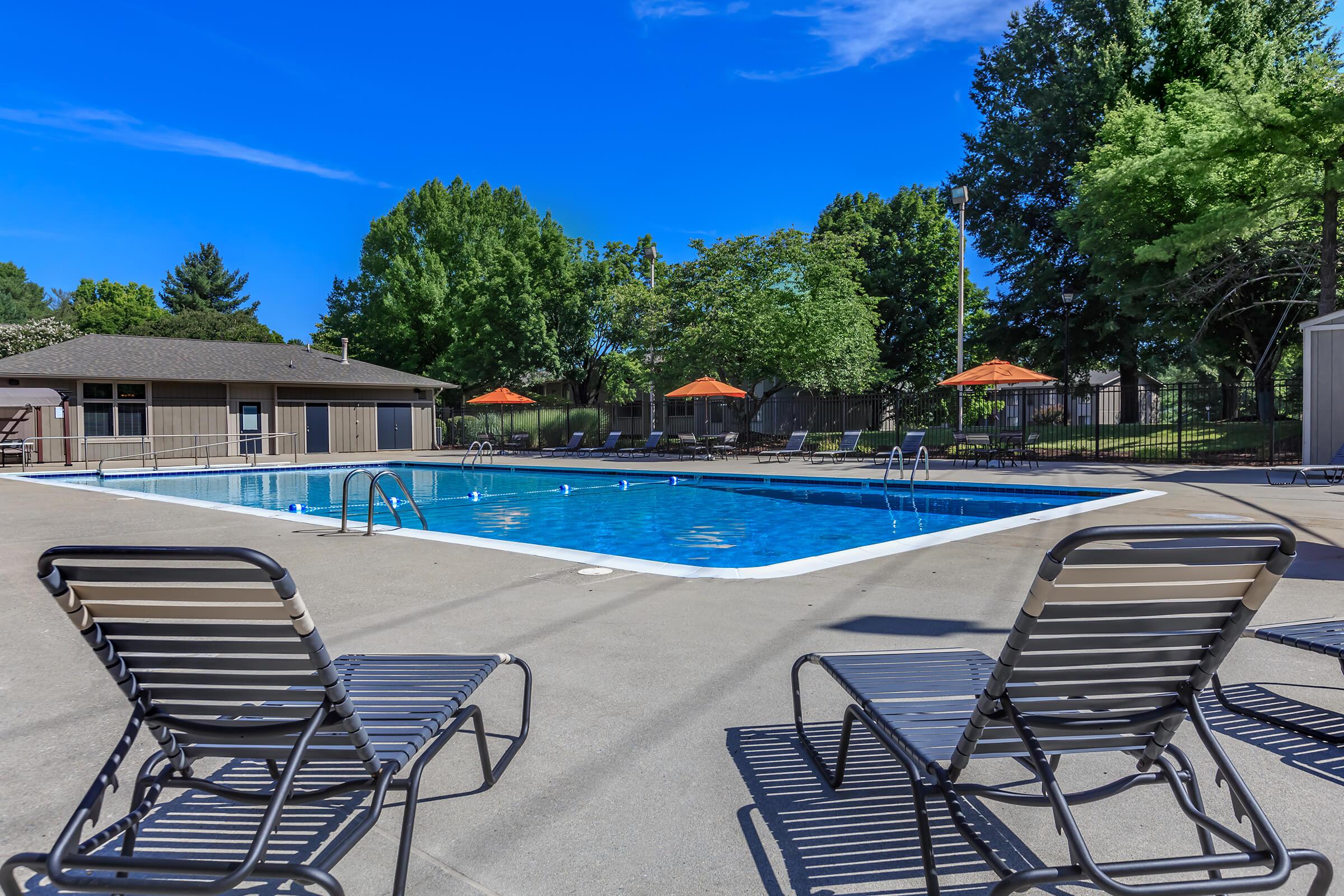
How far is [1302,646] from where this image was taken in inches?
128

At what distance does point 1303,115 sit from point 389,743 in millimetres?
21248

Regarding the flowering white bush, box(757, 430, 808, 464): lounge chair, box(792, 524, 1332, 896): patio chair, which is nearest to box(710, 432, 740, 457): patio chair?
box(757, 430, 808, 464): lounge chair

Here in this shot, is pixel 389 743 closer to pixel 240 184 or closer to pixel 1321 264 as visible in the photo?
pixel 1321 264

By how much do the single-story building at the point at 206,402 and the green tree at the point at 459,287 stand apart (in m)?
4.85

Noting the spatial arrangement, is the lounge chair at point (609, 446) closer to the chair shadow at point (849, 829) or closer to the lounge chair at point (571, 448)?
the lounge chair at point (571, 448)

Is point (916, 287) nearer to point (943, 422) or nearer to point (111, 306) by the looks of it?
point (943, 422)

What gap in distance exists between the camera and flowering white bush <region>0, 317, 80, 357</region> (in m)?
42.8

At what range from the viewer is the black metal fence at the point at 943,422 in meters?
21.0

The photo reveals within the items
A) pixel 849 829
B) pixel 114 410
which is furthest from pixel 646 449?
pixel 849 829

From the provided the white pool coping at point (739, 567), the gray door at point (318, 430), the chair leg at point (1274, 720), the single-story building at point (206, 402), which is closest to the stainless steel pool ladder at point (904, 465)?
the white pool coping at point (739, 567)

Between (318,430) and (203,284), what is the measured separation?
42105mm

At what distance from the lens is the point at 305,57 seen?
30.2 metres

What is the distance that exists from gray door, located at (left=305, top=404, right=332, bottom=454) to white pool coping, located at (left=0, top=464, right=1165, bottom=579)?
19.4 m

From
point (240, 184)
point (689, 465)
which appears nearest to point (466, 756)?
point (689, 465)
